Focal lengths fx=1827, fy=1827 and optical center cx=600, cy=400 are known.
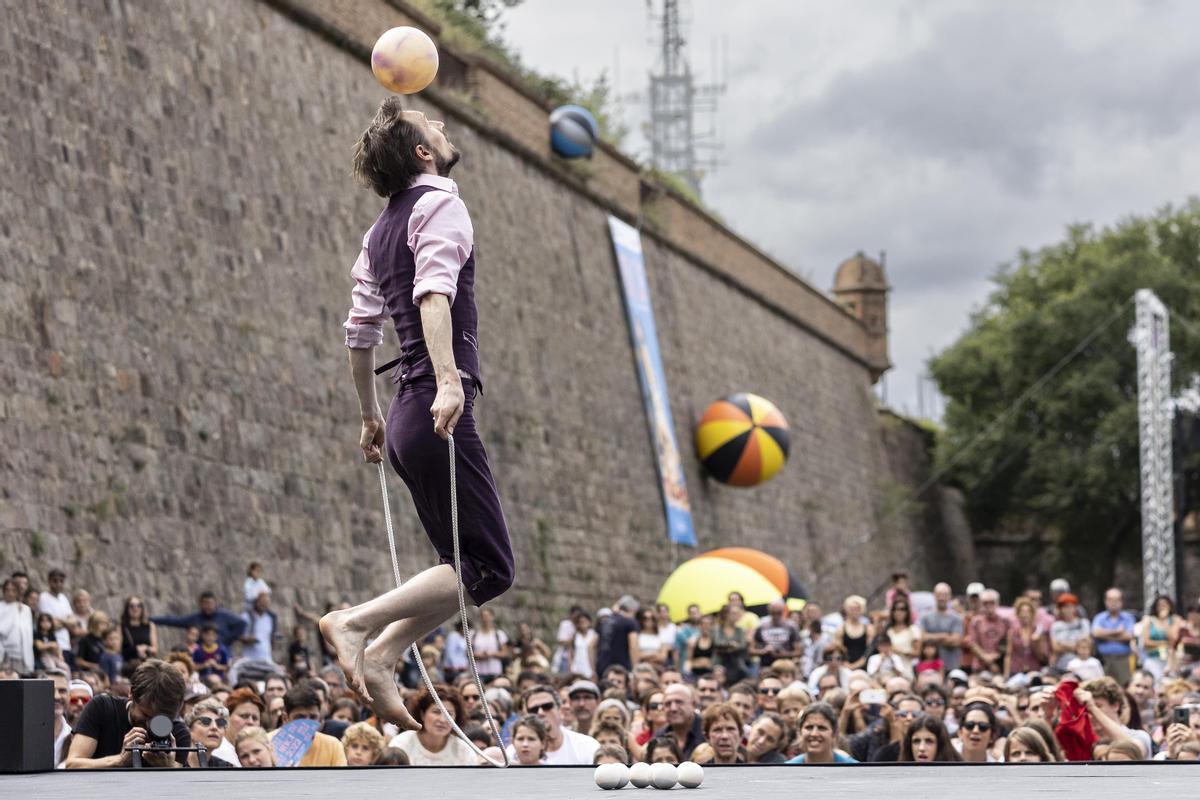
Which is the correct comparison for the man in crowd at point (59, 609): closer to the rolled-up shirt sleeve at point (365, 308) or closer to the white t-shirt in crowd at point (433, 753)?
the white t-shirt in crowd at point (433, 753)

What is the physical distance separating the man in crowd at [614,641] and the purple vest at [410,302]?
1175cm

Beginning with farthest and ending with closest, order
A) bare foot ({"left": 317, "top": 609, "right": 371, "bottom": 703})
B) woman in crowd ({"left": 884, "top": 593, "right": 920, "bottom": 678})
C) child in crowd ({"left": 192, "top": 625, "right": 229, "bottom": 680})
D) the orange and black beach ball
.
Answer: the orange and black beach ball
woman in crowd ({"left": 884, "top": 593, "right": 920, "bottom": 678})
child in crowd ({"left": 192, "top": 625, "right": 229, "bottom": 680})
bare foot ({"left": 317, "top": 609, "right": 371, "bottom": 703})

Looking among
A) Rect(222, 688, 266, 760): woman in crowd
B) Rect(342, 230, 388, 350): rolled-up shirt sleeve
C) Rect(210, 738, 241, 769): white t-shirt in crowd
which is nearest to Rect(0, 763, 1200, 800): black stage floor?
Rect(342, 230, 388, 350): rolled-up shirt sleeve

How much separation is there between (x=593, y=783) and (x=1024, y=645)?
12.0m

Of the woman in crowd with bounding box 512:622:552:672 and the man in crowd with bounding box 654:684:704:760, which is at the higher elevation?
the woman in crowd with bounding box 512:622:552:672

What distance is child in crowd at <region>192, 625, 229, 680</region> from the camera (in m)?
14.0

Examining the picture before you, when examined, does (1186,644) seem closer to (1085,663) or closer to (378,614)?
(1085,663)

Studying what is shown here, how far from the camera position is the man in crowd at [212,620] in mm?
14547

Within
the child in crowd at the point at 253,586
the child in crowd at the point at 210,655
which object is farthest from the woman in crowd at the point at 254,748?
the child in crowd at the point at 253,586

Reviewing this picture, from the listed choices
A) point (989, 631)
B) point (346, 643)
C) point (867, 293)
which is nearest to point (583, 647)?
point (989, 631)

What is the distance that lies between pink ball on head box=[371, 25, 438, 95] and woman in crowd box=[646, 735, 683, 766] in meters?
3.90

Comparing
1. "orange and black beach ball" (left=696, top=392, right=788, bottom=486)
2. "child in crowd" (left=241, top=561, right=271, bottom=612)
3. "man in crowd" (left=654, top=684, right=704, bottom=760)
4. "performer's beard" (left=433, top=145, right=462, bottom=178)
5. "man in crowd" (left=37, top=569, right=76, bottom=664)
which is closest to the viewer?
"performer's beard" (left=433, top=145, right=462, bottom=178)

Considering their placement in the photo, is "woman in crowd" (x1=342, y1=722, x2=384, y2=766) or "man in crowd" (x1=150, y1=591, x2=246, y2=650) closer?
"woman in crowd" (x1=342, y1=722, x2=384, y2=766)

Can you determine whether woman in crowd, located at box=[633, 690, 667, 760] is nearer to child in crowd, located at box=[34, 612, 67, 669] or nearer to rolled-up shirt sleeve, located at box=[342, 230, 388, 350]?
child in crowd, located at box=[34, 612, 67, 669]
